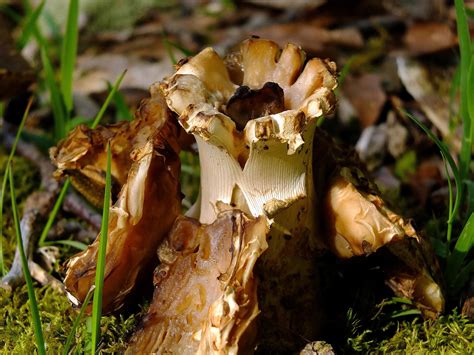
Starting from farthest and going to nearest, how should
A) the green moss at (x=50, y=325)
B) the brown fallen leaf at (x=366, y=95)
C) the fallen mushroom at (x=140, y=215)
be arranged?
1. the brown fallen leaf at (x=366, y=95)
2. the green moss at (x=50, y=325)
3. the fallen mushroom at (x=140, y=215)

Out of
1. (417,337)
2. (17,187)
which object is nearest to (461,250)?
(417,337)

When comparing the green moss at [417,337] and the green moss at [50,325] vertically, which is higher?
the green moss at [50,325]

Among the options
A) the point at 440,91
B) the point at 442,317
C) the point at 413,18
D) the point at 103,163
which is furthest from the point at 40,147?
the point at 413,18

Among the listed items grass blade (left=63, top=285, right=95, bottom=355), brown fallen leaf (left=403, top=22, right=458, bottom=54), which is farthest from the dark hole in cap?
brown fallen leaf (left=403, top=22, right=458, bottom=54)

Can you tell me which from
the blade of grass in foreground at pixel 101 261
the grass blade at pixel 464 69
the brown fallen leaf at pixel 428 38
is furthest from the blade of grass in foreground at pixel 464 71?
the brown fallen leaf at pixel 428 38

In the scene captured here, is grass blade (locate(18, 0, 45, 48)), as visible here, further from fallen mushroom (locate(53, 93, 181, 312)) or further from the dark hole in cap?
the dark hole in cap

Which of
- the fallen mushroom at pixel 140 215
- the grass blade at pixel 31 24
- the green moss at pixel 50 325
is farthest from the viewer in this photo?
the grass blade at pixel 31 24

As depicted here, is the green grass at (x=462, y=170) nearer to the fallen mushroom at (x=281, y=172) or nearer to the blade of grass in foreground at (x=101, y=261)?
the fallen mushroom at (x=281, y=172)

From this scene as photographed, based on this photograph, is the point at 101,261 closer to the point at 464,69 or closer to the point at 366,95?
the point at 464,69
